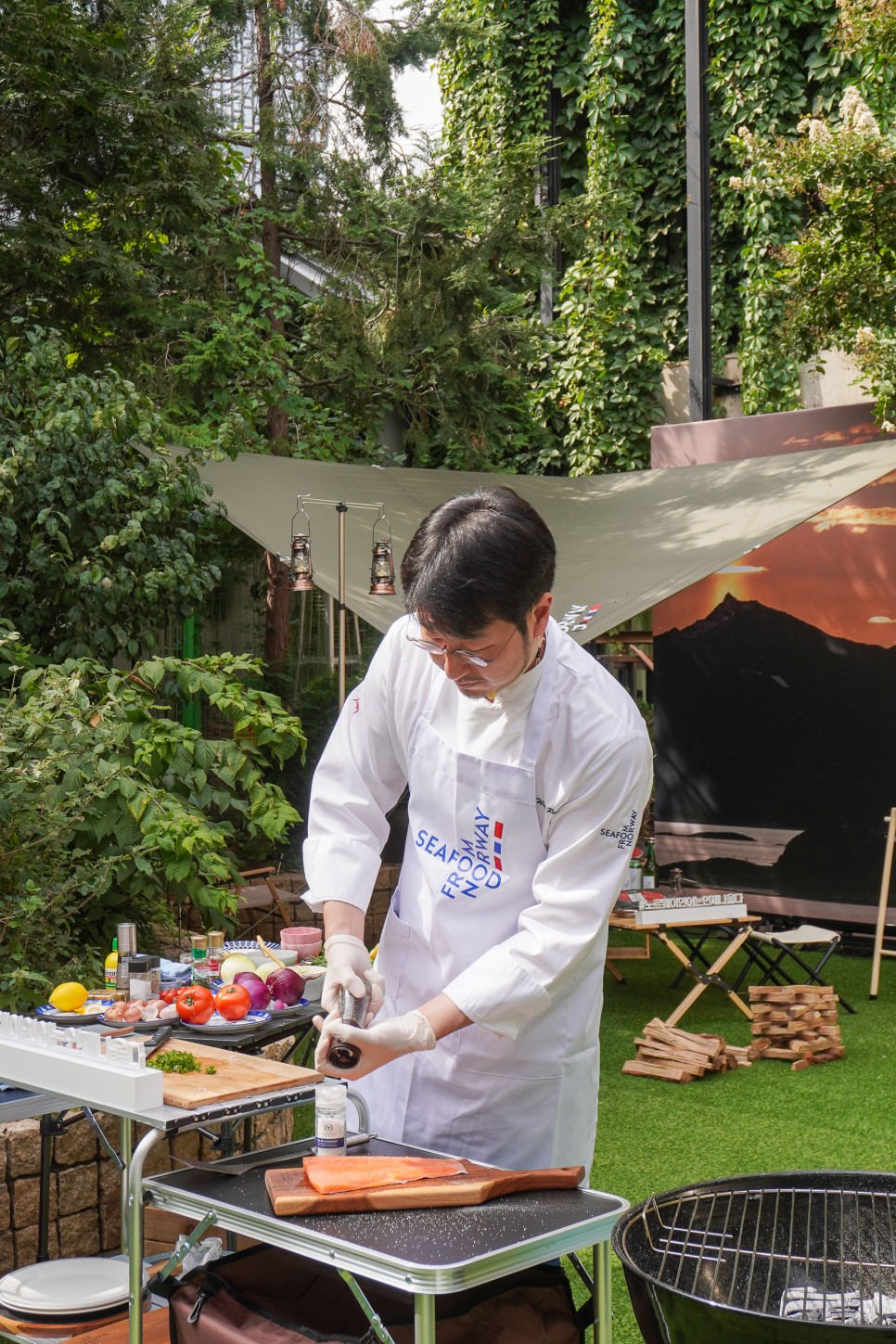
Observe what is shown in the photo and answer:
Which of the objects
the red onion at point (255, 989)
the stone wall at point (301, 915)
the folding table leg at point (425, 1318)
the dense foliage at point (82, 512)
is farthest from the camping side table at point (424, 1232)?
the stone wall at point (301, 915)

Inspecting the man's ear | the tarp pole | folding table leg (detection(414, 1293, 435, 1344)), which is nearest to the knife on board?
folding table leg (detection(414, 1293, 435, 1344))

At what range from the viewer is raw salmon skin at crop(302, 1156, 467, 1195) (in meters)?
1.63

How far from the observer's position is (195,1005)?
2.52 m

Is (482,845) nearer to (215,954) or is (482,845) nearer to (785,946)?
(215,954)

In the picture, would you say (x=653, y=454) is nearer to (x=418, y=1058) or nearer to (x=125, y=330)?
(x=125, y=330)

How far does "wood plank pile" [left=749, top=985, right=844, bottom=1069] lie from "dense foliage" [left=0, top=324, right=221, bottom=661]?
2793 millimetres

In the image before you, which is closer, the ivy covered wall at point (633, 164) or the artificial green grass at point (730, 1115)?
the artificial green grass at point (730, 1115)

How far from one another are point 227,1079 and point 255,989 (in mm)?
591

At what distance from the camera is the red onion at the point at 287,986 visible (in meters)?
2.74

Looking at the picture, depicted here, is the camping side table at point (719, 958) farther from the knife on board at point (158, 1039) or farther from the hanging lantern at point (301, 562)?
the knife on board at point (158, 1039)

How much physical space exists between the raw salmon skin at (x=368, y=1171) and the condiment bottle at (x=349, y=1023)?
0.38ft

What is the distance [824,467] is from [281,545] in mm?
2504

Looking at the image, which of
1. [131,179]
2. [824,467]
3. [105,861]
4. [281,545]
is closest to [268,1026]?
[105,861]

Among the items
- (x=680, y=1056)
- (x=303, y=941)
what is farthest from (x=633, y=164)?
(x=303, y=941)
